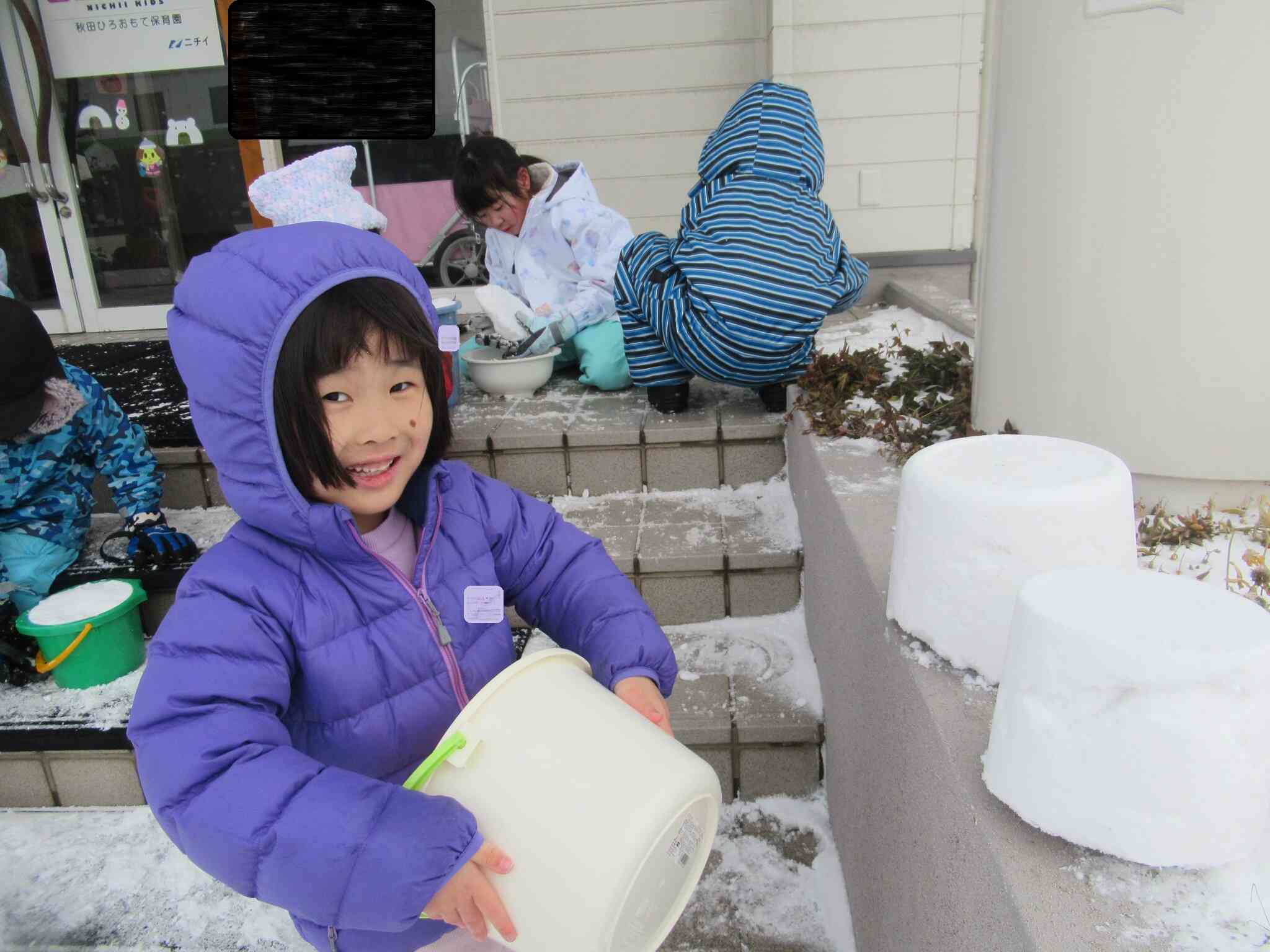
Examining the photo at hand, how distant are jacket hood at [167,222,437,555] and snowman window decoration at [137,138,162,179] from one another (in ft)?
18.2

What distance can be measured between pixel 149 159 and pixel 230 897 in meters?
5.34

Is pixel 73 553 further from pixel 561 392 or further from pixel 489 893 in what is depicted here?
pixel 489 893

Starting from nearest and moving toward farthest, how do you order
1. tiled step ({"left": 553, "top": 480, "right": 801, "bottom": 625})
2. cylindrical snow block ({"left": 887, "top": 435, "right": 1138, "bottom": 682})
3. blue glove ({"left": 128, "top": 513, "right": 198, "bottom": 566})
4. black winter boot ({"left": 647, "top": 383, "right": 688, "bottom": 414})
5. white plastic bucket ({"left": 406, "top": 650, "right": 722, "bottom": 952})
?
white plastic bucket ({"left": 406, "top": 650, "right": 722, "bottom": 952}) → cylindrical snow block ({"left": 887, "top": 435, "right": 1138, "bottom": 682}) → tiled step ({"left": 553, "top": 480, "right": 801, "bottom": 625}) → blue glove ({"left": 128, "top": 513, "right": 198, "bottom": 566}) → black winter boot ({"left": 647, "top": 383, "right": 688, "bottom": 414})

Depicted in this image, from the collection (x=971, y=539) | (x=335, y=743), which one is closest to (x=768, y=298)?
(x=971, y=539)

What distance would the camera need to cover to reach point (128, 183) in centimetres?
593

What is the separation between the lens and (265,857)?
1.01 metres

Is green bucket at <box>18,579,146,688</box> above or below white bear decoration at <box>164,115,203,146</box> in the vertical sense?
below

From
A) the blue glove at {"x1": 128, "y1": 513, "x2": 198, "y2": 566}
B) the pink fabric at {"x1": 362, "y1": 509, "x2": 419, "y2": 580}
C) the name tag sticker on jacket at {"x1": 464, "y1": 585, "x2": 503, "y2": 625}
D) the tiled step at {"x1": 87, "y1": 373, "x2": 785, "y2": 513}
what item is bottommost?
the blue glove at {"x1": 128, "y1": 513, "x2": 198, "y2": 566}

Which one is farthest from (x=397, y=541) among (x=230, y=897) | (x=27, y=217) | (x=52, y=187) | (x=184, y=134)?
(x=27, y=217)

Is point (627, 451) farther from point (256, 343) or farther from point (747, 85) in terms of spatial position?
point (747, 85)

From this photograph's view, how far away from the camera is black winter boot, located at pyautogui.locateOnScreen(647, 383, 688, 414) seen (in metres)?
3.39

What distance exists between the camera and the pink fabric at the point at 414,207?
19.1 feet

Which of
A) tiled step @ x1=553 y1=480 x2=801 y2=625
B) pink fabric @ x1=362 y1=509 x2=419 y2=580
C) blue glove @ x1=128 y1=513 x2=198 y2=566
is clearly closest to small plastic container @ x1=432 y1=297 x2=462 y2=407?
A: tiled step @ x1=553 y1=480 x2=801 y2=625

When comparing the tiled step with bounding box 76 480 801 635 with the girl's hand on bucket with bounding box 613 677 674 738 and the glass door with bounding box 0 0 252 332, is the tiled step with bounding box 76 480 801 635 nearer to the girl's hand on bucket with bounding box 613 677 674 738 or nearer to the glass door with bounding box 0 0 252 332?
the girl's hand on bucket with bounding box 613 677 674 738
